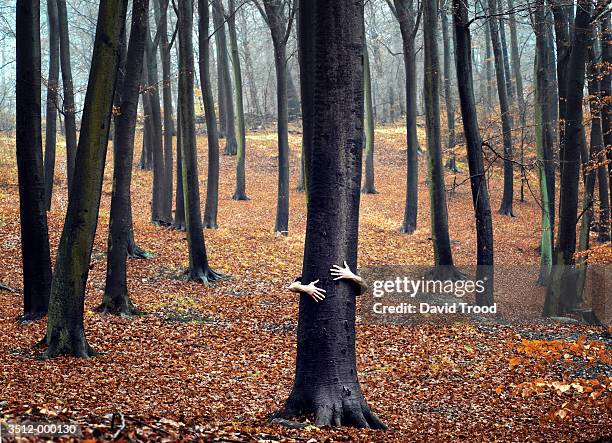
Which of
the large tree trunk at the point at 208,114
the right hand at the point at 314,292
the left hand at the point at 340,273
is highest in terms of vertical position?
the large tree trunk at the point at 208,114

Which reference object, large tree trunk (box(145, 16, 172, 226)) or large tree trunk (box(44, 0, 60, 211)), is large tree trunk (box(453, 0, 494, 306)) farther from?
large tree trunk (box(44, 0, 60, 211))

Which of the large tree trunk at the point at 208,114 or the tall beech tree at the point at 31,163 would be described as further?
the large tree trunk at the point at 208,114

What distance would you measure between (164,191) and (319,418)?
1699 cm

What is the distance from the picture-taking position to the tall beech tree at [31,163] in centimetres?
1043

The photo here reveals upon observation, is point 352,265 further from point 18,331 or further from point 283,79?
point 283,79

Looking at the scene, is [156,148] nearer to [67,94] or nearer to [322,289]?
[67,94]

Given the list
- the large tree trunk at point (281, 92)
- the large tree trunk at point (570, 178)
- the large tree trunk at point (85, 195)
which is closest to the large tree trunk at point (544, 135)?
the large tree trunk at point (570, 178)

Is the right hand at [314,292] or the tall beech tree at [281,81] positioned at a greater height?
the tall beech tree at [281,81]

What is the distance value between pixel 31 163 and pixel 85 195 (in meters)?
1.96

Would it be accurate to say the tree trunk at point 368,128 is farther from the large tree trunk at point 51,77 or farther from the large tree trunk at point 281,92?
the large tree trunk at point 51,77

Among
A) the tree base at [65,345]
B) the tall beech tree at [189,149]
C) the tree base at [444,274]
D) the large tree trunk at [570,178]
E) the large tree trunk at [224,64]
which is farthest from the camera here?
the large tree trunk at [224,64]

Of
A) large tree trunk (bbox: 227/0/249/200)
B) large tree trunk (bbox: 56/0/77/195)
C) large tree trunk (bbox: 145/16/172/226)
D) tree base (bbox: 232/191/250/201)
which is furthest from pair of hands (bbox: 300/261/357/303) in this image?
tree base (bbox: 232/191/250/201)

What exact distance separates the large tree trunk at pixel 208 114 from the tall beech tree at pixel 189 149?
6.88 feet

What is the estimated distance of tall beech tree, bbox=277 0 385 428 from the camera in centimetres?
665
